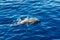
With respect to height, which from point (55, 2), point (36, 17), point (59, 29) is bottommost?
point (59, 29)

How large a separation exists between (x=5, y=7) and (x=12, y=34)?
533cm

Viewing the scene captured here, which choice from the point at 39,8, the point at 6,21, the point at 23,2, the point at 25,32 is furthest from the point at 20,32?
the point at 23,2

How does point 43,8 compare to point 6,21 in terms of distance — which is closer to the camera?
point 6,21

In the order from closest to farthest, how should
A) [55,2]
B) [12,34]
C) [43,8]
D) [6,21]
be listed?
[12,34], [6,21], [43,8], [55,2]

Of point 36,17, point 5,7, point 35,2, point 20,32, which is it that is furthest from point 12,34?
point 35,2

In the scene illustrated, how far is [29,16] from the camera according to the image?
18.0 m

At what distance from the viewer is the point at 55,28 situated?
16.0 m

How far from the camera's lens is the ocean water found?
15219 mm

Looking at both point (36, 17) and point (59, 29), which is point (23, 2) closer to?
point (36, 17)

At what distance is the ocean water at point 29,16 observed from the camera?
49.9 ft

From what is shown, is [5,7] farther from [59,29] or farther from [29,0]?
[59,29]

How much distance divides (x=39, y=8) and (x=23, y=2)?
234 centimetres

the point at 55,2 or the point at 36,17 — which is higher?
the point at 55,2

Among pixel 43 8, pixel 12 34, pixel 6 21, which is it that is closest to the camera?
pixel 12 34
